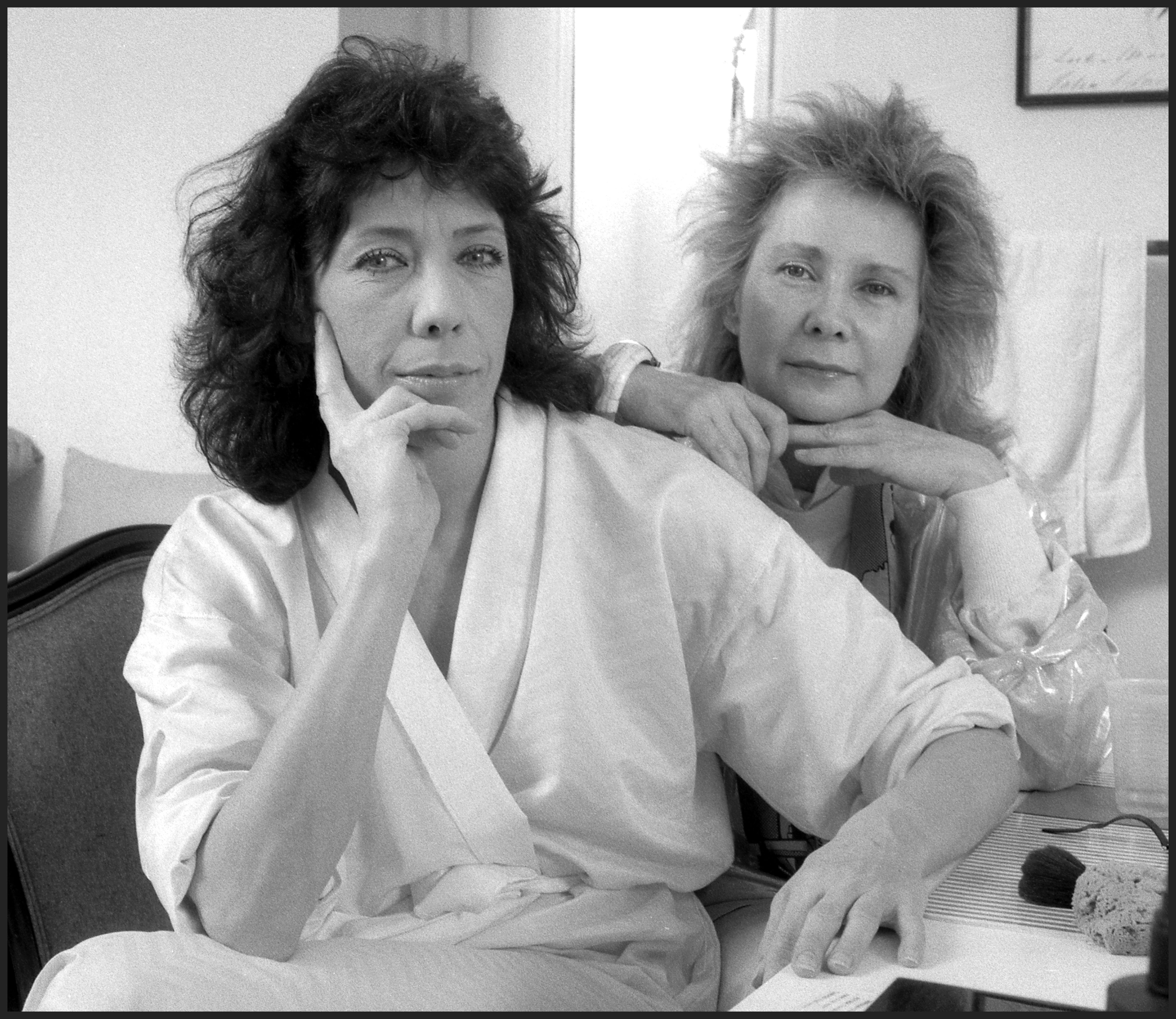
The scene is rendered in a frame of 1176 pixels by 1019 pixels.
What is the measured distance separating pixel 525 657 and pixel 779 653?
22cm

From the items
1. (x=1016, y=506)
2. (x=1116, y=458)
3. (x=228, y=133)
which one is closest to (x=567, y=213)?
(x=228, y=133)

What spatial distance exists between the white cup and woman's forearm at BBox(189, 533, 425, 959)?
63cm

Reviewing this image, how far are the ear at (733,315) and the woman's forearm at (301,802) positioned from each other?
0.72 m

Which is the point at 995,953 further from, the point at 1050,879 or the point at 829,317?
the point at 829,317

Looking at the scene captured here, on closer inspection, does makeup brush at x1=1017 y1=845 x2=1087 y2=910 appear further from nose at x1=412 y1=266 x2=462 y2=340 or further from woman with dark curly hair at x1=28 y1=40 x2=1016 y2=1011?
nose at x1=412 y1=266 x2=462 y2=340

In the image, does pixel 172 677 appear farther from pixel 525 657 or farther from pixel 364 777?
pixel 525 657

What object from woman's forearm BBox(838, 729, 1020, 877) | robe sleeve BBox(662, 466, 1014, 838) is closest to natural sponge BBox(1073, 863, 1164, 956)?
woman's forearm BBox(838, 729, 1020, 877)

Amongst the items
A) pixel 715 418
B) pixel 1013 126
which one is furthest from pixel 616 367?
pixel 1013 126

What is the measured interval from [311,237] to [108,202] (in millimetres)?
2303

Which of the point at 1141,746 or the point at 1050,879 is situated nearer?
the point at 1050,879

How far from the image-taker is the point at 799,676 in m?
1.13

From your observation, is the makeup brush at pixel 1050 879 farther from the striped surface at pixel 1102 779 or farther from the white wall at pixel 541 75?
the white wall at pixel 541 75

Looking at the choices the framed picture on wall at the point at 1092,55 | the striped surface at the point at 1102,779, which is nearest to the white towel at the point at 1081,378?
the framed picture on wall at the point at 1092,55

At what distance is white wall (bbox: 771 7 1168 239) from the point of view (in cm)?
249
